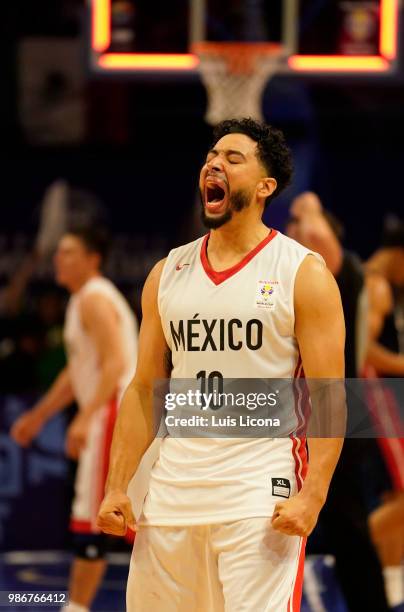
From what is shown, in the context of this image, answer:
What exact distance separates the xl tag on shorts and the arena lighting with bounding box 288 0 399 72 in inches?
242

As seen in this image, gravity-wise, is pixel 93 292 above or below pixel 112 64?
below

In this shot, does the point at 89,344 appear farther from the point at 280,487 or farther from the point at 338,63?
the point at 338,63

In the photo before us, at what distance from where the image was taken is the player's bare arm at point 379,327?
7.14 m

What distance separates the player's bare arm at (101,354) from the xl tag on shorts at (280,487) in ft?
9.05

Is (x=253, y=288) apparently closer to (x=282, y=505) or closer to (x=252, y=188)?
(x=252, y=188)

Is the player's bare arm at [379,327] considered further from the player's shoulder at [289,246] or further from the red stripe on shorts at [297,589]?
the red stripe on shorts at [297,589]

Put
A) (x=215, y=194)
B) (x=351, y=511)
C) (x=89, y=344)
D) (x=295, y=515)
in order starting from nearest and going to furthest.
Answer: (x=295, y=515) < (x=215, y=194) < (x=351, y=511) < (x=89, y=344)

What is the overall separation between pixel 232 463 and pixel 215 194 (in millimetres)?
847

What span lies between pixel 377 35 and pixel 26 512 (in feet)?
14.6

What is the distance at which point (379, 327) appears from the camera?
7.41 metres

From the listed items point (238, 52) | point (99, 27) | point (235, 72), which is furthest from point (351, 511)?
point (99, 27)

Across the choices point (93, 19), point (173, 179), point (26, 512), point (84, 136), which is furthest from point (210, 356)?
point (84, 136)

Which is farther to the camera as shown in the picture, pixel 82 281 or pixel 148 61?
pixel 148 61

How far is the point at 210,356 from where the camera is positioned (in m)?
3.86
